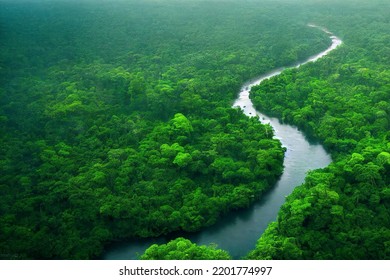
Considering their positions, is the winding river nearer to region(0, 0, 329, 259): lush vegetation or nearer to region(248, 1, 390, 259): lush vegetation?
region(0, 0, 329, 259): lush vegetation

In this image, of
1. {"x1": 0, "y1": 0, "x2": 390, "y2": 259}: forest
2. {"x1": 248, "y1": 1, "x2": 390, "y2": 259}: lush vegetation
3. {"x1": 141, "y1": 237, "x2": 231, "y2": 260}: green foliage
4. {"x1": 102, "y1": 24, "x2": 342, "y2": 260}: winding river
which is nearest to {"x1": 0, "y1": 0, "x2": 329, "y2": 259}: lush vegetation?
{"x1": 0, "y1": 0, "x2": 390, "y2": 259}: forest

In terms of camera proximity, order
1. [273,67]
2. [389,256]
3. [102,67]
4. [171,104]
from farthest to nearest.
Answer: [273,67] < [102,67] < [171,104] < [389,256]

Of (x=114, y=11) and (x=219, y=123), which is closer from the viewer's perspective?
(x=219, y=123)

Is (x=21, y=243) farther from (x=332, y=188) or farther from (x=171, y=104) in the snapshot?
(x=171, y=104)

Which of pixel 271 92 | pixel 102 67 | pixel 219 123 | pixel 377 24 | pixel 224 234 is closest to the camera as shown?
pixel 224 234

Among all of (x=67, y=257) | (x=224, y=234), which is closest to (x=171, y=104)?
(x=224, y=234)
